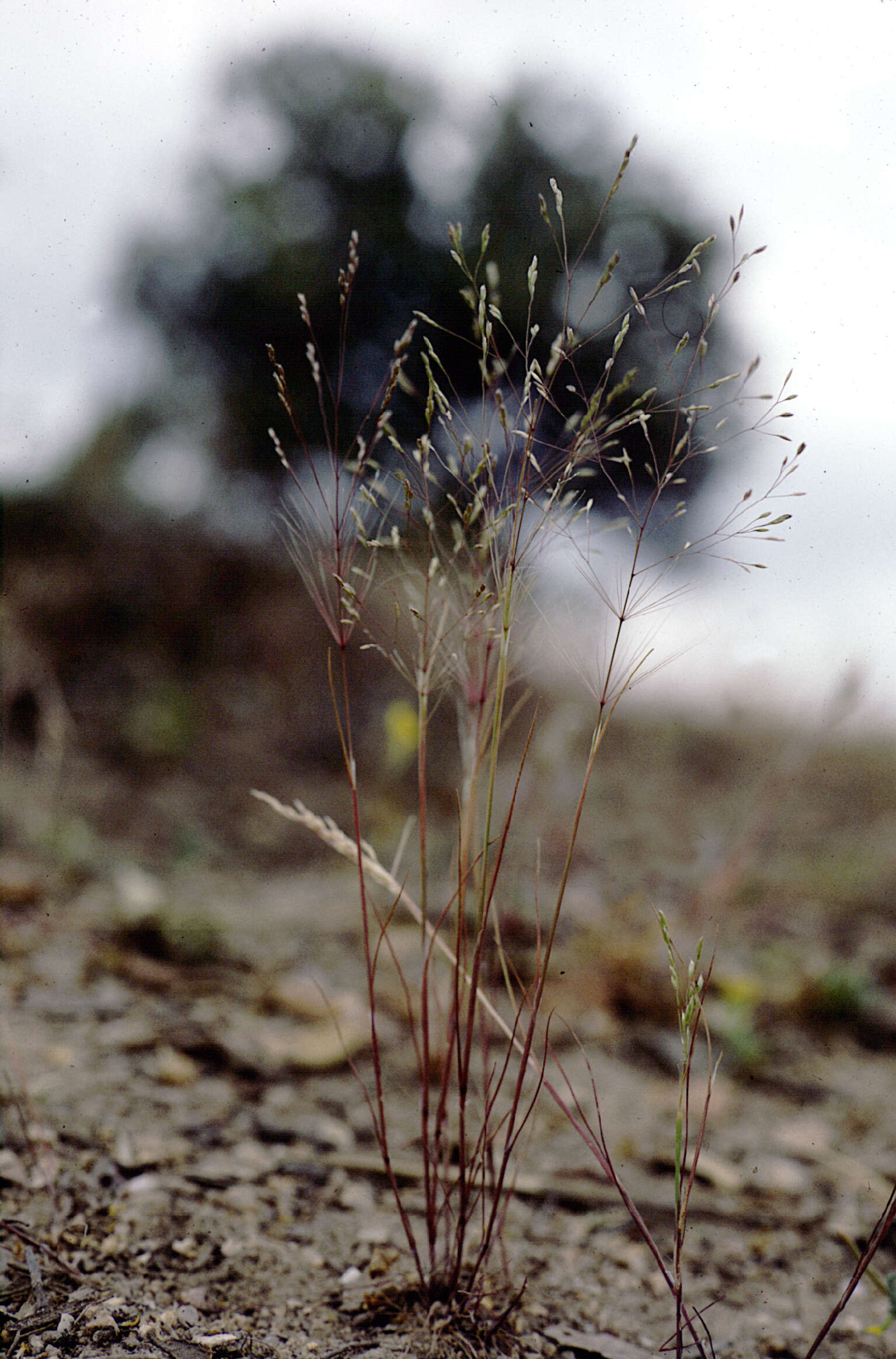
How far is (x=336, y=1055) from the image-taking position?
1768mm

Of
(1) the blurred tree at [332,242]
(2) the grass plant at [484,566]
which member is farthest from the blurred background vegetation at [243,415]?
(2) the grass plant at [484,566]

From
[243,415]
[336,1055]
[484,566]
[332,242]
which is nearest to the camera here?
[484,566]

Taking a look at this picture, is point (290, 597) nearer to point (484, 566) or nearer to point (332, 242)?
point (332, 242)

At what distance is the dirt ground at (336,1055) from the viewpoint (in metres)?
1.07

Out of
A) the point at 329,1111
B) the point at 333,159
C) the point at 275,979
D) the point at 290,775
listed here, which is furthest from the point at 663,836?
the point at 333,159

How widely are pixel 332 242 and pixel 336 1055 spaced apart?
4359 mm

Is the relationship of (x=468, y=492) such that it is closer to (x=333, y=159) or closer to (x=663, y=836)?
(x=663, y=836)

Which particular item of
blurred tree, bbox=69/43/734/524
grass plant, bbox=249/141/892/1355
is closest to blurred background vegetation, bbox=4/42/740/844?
blurred tree, bbox=69/43/734/524

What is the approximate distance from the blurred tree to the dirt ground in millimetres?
1529

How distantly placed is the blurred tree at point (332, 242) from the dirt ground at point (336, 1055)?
1.53m

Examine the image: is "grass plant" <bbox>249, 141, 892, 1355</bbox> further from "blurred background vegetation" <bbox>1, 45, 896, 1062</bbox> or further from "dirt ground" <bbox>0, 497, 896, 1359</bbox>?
"blurred background vegetation" <bbox>1, 45, 896, 1062</bbox>

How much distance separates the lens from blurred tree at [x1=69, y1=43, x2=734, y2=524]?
349 cm

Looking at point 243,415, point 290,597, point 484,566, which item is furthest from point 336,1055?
point 243,415

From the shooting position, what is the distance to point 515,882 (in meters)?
2.68
